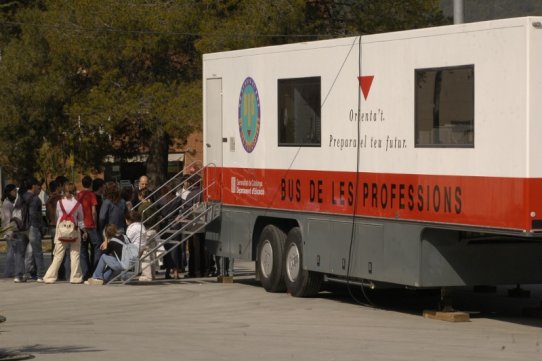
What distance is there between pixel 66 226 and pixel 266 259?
3.54 metres

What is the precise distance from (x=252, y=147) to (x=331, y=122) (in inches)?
92.4

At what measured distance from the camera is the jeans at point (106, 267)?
2152 cm

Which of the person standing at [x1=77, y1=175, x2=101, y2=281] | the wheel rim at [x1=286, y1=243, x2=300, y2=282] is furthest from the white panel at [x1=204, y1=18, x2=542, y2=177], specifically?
the person standing at [x1=77, y1=175, x2=101, y2=281]

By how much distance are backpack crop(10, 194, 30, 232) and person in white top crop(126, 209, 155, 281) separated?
5.59 feet

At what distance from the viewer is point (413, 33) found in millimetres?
16453

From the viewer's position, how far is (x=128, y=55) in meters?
39.1

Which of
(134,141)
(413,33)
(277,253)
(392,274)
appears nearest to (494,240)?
(392,274)

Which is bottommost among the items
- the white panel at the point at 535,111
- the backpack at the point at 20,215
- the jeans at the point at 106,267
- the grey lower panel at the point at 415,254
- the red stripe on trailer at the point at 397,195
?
the jeans at the point at 106,267

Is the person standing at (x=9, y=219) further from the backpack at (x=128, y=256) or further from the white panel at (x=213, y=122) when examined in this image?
the white panel at (x=213, y=122)

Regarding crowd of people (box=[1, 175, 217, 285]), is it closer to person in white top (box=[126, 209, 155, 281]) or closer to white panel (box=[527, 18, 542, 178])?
person in white top (box=[126, 209, 155, 281])

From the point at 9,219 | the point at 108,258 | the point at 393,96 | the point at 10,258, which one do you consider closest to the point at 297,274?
the point at 393,96

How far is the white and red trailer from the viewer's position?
49.0ft

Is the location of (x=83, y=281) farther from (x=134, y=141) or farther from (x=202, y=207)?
(x=134, y=141)

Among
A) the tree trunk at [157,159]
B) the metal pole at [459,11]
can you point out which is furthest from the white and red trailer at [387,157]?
the tree trunk at [157,159]
